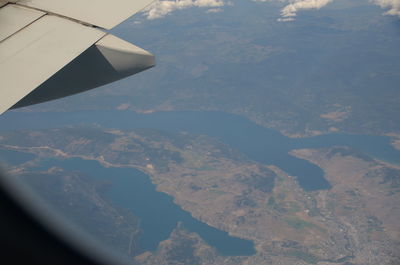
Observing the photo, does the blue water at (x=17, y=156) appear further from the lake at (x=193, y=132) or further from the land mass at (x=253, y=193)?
the lake at (x=193, y=132)

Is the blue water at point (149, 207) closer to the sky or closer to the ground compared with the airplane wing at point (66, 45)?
closer to the ground

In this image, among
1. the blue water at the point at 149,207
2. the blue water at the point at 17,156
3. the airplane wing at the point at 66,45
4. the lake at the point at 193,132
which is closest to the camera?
the airplane wing at the point at 66,45

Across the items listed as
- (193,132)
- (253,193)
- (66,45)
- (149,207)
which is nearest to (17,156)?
(149,207)

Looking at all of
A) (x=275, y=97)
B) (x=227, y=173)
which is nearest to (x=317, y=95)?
(x=275, y=97)

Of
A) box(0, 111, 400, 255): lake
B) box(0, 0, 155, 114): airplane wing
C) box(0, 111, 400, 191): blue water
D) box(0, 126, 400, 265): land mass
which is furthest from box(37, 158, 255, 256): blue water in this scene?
box(0, 0, 155, 114): airplane wing

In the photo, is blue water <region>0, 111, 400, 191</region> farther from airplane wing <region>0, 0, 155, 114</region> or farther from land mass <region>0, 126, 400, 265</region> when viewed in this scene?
airplane wing <region>0, 0, 155, 114</region>

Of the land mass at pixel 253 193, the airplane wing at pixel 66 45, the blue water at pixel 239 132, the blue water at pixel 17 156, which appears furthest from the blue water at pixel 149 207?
the airplane wing at pixel 66 45

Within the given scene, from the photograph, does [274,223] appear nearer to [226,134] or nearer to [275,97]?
[226,134]
